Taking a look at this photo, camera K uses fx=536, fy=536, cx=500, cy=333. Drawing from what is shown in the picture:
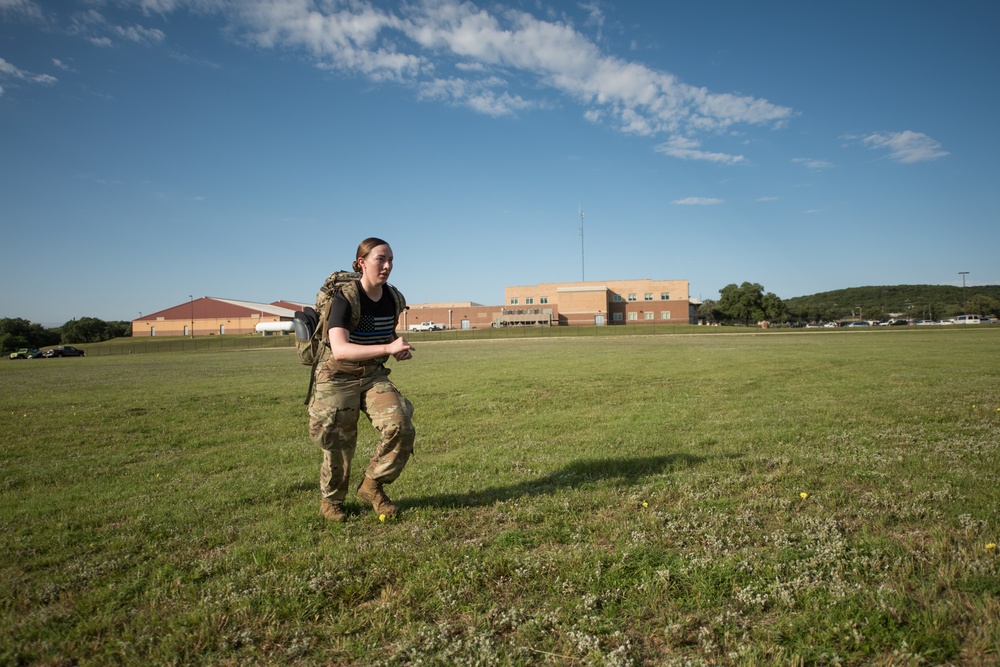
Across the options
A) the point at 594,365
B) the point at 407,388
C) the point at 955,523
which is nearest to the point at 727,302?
the point at 594,365

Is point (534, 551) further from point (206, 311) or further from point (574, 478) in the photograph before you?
point (206, 311)

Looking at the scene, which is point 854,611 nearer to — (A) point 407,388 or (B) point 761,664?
(B) point 761,664

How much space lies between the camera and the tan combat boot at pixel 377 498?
4820mm

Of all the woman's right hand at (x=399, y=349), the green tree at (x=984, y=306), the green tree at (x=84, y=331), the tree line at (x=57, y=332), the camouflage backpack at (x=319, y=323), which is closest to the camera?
the woman's right hand at (x=399, y=349)

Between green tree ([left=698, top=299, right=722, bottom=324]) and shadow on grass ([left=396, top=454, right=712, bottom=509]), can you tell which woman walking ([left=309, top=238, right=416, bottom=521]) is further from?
green tree ([left=698, top=299, right=722, bottom=324])

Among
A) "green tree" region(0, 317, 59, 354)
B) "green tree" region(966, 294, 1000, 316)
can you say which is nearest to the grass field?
"green tree" region(0, 317, 59, 354)

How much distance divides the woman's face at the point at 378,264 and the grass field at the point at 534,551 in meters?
2.16

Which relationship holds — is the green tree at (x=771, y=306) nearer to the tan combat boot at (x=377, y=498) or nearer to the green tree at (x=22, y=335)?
the tan combat boot at (x=377, y=498)

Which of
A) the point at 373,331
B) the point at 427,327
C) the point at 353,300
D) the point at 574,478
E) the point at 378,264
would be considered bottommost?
the point at 574,478

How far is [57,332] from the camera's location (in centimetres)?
9325

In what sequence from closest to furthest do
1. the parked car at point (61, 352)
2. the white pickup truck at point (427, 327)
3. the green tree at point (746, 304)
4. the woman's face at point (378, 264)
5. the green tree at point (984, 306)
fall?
the woman's face at point (378, 264), the parked car at point (61, 352), the white pickup truck at point (427, 327), the green tree at point (746, 304), the green tree at point (984, 306)

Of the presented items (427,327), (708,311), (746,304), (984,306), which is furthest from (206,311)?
(984,306)

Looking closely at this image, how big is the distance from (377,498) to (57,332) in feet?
382

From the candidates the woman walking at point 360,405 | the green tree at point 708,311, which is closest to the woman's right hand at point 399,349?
the woman walking at point 360,405
